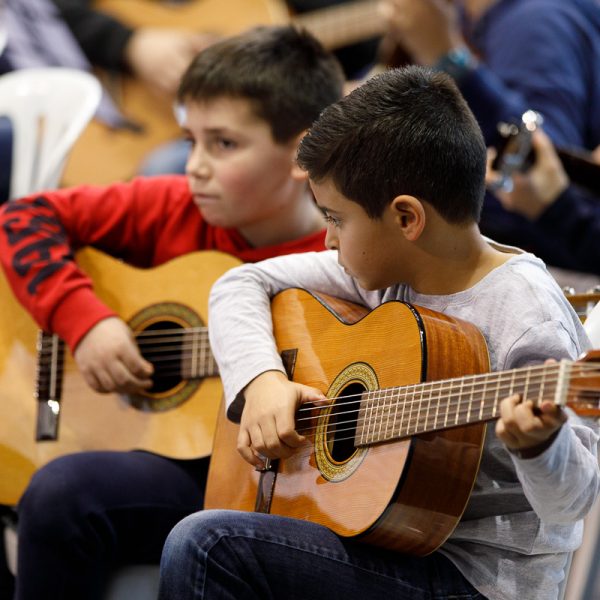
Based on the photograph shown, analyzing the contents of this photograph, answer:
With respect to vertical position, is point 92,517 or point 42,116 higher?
point 42,116

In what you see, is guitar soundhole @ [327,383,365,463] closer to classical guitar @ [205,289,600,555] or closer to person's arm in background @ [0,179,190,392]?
classical guitar @ [205,289,600,555]

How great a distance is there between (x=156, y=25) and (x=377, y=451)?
2.54m

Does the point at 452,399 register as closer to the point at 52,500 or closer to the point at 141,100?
the point at 52,500

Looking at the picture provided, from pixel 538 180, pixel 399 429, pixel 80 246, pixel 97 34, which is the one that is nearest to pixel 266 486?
pixel 399 429

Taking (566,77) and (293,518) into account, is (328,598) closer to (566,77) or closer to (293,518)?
(293,518)

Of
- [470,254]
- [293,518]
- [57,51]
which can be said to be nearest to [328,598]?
[293,518]

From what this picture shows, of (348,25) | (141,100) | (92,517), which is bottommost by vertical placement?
(141,100)

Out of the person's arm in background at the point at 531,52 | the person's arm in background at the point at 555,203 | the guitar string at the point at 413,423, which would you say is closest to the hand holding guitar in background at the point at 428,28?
the person's arm in background at the point at 531,52

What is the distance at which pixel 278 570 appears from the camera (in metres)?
1.31

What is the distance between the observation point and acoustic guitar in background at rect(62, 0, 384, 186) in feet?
10.6

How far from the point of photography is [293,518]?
1.36 metres

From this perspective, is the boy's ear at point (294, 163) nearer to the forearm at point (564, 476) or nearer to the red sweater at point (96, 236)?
the red sweater at point (96, 236)

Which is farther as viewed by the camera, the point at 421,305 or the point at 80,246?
the point at 80,246

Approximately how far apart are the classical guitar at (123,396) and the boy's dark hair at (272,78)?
296 mm
